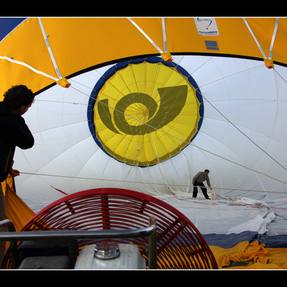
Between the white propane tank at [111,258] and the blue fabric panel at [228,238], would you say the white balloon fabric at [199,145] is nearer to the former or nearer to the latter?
the blue fabric panel at [228,238]

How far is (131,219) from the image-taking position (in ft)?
5.33

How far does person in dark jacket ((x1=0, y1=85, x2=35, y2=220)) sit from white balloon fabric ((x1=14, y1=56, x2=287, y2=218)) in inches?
79.3

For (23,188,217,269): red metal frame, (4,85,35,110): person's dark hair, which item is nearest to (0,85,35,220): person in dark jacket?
(4,85,35,110): person's dark hair

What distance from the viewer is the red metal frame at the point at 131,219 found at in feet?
4.97

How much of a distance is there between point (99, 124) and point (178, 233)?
8.98 feet

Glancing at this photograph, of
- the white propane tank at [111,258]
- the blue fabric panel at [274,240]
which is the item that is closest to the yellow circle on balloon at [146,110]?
the blue fabric panel at [274,240]

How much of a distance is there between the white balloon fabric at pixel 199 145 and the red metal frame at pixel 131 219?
7.46 ft

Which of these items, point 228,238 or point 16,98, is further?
point 228,238

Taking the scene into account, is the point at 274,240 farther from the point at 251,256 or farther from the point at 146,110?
the point at 146,110

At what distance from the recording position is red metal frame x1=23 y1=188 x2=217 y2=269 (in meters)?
1.52

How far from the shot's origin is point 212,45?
2.83 m

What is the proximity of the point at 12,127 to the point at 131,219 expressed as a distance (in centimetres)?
59

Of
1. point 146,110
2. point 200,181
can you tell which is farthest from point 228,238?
point 146,110
